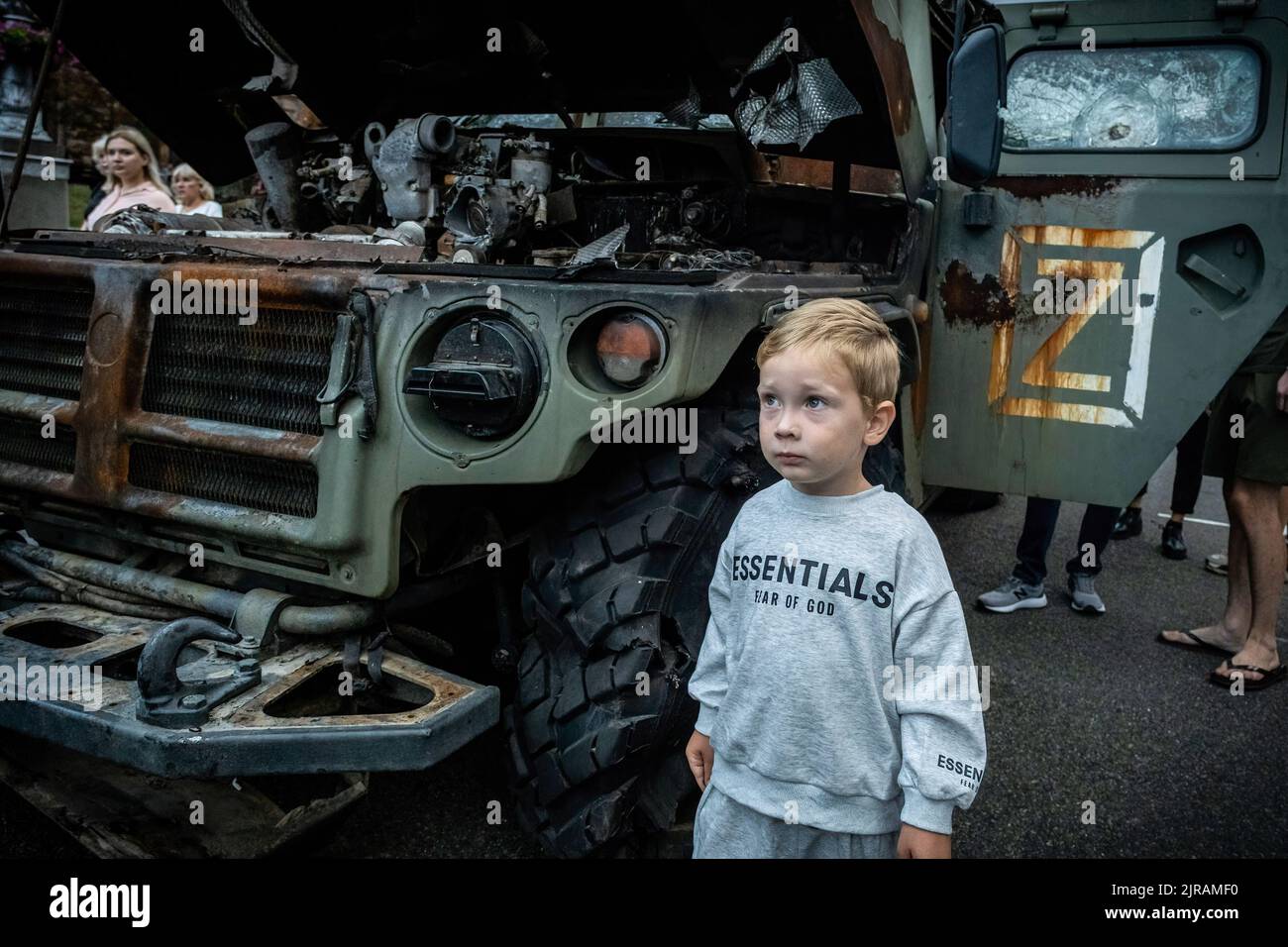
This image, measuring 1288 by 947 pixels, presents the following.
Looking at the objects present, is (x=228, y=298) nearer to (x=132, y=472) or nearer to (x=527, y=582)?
(x=132, y=472)

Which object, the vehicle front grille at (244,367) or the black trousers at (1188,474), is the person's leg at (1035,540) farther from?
the vehicle front grille at (244,367)

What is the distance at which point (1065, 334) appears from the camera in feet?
11.4

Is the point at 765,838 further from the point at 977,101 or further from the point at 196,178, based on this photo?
the point at 196,178

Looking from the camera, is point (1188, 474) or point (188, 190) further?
point (188, 190)

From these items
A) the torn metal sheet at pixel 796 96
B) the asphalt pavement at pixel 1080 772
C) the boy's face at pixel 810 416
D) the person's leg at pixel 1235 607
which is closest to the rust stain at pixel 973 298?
the torn metal sheet at pixel 796 96

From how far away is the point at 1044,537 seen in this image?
184 inches

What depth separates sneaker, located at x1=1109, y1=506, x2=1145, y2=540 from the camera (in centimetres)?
600

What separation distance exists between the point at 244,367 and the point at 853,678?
5.34 feet

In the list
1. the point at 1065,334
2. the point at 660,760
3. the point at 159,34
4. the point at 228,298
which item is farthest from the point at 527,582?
the point at 159,34

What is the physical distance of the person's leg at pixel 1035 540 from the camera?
4.66 m

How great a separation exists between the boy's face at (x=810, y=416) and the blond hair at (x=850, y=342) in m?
0.01


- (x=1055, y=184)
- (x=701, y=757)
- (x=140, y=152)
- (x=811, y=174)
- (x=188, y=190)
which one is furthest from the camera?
(x=188, y=190)

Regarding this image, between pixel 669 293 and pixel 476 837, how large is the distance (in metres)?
1.51

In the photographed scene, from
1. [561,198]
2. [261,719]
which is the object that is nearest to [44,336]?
[261,719]
